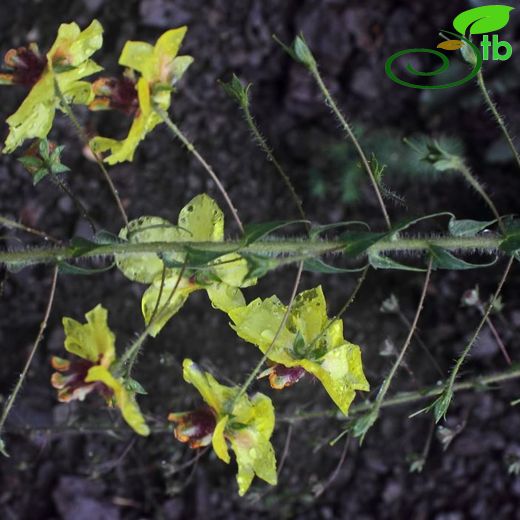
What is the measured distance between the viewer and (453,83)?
2564 millimetres

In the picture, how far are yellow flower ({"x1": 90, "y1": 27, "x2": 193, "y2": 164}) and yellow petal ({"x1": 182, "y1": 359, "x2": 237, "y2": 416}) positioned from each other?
0.39m

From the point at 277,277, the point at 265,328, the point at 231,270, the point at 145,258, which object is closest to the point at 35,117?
the point at 145,258

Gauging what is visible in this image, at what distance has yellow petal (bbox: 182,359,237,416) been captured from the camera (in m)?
1.43

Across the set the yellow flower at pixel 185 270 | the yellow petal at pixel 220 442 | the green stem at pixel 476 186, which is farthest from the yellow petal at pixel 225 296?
the green stem at pixel 476 186

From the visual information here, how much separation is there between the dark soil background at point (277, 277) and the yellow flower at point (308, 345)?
1.04 m

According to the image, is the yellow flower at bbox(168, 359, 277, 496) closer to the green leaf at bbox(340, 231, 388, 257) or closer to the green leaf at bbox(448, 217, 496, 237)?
the green leaf at bbox(340, 231, 388, 257)

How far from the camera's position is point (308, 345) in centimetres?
144

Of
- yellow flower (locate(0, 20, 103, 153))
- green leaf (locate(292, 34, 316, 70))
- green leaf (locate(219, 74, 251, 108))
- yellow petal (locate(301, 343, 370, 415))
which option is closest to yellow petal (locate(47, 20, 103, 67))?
yellow flower (locate(0, 20, 103, 153))

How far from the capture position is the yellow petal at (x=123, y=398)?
1255 millimetres

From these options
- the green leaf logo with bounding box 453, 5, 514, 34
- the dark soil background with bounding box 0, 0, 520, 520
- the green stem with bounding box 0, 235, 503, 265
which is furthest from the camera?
the dark soil background with bounding box 0, 0, 520, 520

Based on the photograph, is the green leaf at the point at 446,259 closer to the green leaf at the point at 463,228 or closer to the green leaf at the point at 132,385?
the green leaf at the point at 463,228

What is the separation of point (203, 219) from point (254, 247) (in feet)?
0.57

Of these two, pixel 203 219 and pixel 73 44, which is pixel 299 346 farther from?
pixel 73 44

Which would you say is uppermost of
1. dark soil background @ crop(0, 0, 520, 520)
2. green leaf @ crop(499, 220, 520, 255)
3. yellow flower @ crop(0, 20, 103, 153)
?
yellow flower @ crop(0, 20, 103, 153)
